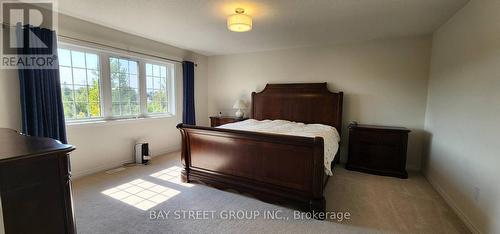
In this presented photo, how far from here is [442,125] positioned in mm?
2775

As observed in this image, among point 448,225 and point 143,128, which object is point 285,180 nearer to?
point 448,225

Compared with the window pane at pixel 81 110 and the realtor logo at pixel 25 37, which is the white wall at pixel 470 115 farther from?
the window pane at pixel 81 110

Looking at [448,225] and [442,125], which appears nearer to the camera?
[448,225]

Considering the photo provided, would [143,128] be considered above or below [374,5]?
below

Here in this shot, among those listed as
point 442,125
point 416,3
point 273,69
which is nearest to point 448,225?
point 442,125

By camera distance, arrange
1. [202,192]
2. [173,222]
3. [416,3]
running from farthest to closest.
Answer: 1. [202,192]
2. [416,3]
3. [173,222]

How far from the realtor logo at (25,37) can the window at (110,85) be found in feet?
1.02

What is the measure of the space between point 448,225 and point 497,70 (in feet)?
4.69

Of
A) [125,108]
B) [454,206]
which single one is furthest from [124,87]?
[454,206]

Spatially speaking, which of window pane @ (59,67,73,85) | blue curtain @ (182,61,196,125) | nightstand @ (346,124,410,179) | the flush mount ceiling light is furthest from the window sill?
nightstand @ (346,124,410,179)

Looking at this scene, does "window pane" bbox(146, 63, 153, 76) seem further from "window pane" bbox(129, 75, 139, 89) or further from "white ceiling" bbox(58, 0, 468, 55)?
"white ceiling" bbox(58, 0, 468, 55)

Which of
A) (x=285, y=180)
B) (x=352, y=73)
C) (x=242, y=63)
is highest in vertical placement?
(x=242, y=63)

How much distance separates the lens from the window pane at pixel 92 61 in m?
3.16

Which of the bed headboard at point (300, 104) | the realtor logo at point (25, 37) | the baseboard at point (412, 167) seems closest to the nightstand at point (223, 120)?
the bed headboard at point (300, 104)
